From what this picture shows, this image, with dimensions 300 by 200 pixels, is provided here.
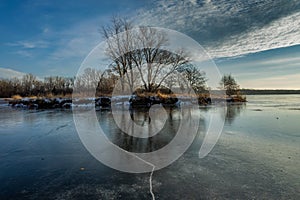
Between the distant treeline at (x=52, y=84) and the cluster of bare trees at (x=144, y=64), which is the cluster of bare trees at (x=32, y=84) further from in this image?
the cluster of bare trees at (x=144, y=64)

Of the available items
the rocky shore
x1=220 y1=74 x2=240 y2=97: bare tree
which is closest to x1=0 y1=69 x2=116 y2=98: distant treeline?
the rocky shore

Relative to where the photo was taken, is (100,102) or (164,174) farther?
(100,102)

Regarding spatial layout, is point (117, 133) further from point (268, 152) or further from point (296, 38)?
point (296, 38)

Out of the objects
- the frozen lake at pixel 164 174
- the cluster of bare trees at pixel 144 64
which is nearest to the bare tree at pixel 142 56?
the cluster of bare trees at pixel 144 64

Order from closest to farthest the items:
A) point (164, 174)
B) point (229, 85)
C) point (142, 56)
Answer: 1. point (164, 174)
2. point (142, 56)
3. point (229, 85)

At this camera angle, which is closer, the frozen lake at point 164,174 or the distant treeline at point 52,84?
the frozen lake at point 164,174

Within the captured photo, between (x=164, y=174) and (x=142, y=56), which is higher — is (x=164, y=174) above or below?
below

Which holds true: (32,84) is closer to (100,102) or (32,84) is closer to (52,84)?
(52,84)

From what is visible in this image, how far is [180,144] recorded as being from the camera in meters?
3.91

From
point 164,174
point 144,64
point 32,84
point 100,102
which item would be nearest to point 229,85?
point 144,64

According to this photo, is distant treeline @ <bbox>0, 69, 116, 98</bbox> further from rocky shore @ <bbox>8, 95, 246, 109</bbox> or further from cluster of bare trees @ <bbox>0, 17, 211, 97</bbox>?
rocky shore @ <bbox>8, 95, 246, 109</bbox>

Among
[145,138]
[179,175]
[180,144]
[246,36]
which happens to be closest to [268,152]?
[180,144]

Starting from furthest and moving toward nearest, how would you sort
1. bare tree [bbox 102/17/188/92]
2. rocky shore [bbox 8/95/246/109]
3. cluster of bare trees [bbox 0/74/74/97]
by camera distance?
cluster of bare trees [bbox 0/74/74/97] → bare tree [bbox 102/17/188/92] → rocky shore [bbox 8/95/246/109]

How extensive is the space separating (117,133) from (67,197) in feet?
10.6
